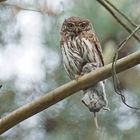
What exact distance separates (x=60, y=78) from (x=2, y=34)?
0.52 metres

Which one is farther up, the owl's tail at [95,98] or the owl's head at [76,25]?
the owl's head at [76,25]

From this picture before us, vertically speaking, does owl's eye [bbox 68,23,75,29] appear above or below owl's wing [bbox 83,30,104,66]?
above

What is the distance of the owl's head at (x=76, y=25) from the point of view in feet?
6.84

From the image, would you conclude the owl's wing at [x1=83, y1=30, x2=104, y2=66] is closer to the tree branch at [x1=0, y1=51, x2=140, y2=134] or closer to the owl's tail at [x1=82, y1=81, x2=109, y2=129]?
the owl's tail at [x1=82, y1=81, x2=109, y2=129]

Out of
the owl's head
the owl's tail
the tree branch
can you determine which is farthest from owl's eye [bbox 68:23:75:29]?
the tree branch

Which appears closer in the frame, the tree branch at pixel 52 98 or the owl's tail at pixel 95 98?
the tree branch at pixel 52 98

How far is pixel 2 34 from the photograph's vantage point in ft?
8.59

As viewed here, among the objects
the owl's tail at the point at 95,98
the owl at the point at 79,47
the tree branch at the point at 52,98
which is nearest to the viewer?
the tree branch at the point at 52,98

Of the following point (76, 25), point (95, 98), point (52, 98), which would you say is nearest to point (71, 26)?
point (76, 25)

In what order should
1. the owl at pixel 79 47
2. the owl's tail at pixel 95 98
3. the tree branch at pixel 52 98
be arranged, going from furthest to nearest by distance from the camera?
1. the owl at pixel 79 47
2. the owl's tail at pixel 95 98
3. the tree branch at pixel 52 98

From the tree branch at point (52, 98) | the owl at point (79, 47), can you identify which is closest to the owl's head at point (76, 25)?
the owl at point (79, 47)

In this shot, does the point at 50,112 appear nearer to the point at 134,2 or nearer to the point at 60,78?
the point at 60,78

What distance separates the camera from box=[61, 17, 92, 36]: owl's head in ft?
6.84

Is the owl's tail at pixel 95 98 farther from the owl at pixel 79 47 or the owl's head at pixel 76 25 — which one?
the owl's head at pixel 76 25
